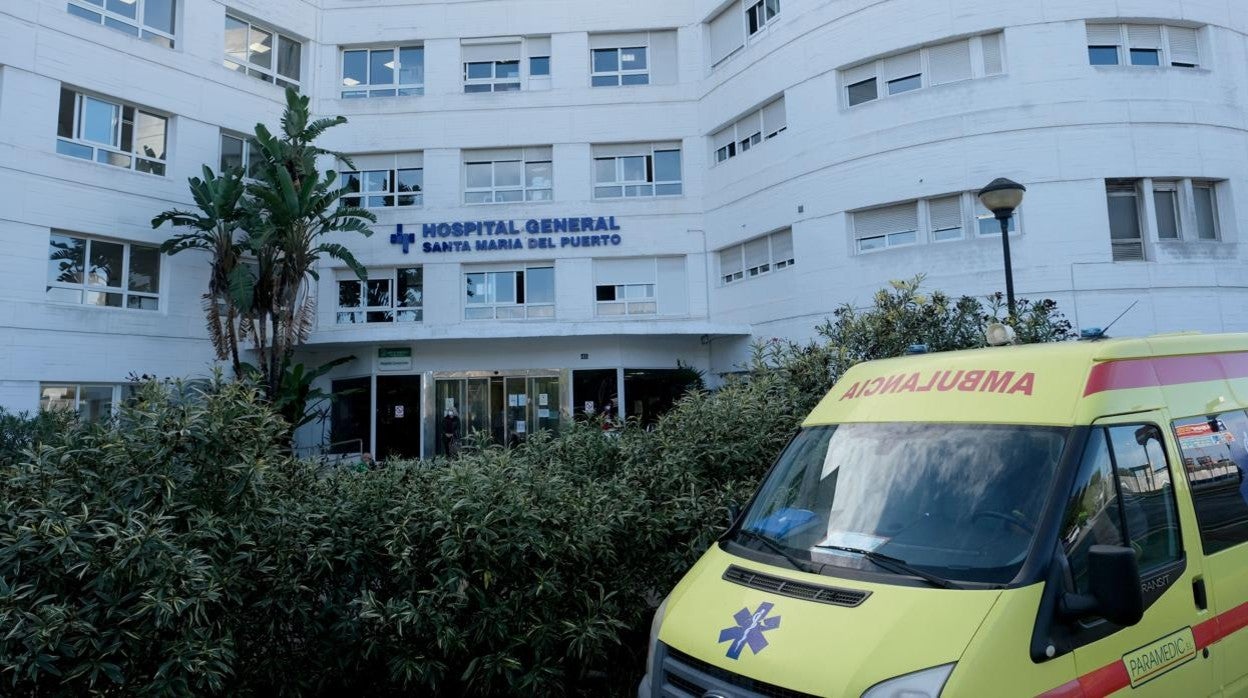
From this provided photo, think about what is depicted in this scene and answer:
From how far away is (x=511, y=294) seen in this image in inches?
818

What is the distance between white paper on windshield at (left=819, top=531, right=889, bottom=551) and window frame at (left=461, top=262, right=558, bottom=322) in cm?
1761

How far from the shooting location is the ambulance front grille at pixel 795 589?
110 inches

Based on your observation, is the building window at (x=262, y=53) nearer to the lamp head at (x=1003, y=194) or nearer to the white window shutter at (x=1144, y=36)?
the lamp head at (x=1003, y=194)

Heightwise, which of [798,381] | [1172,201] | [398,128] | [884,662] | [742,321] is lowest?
[884,662]

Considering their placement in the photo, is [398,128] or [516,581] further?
[398,128]

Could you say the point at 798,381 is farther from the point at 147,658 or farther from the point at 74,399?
the point at 74,399

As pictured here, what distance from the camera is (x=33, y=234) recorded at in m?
15.5

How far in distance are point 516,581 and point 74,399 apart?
54.5 feet

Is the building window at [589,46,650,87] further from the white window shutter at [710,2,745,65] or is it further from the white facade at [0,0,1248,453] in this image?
the white window shutter at [710,2,745,65]

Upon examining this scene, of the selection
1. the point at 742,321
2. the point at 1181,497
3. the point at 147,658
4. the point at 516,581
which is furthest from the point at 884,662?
the point at 742,321

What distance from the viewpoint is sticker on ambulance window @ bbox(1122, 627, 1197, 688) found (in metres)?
2.81

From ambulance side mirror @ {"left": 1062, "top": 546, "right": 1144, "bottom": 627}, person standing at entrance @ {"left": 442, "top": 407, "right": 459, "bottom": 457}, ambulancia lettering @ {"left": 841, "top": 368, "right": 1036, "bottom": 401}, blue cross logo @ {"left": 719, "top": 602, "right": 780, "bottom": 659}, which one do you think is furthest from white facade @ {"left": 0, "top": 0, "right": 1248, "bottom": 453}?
blue cross logo @ {"left": 719, "top": 602, "right": 780, "bottom": 659}

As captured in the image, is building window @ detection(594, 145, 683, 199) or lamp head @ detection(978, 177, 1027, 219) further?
building window @ detection(594, 145, 683, 199)

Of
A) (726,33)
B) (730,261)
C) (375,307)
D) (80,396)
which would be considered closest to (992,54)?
(726,33)
